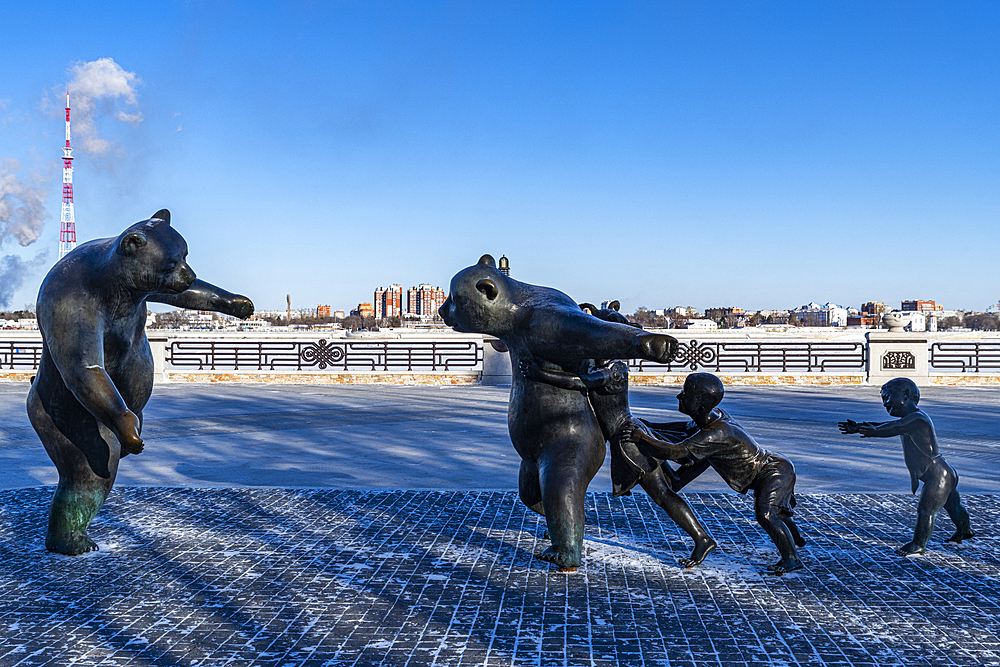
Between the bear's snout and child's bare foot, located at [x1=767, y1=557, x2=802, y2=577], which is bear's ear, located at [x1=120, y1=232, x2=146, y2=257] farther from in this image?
child's bare foot, located at [x1=767, y1=557, x2=802, y2=577]

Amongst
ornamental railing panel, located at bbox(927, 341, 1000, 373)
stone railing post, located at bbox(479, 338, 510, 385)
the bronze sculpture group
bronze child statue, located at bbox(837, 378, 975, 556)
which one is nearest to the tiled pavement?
bronze child statue, located at bbox(837, 378, 975, 556)

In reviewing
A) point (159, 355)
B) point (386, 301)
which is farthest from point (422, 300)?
point (159, 355)

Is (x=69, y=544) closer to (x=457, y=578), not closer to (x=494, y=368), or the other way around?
(x=457, y=578)

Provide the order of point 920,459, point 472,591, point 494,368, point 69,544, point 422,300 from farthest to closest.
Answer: point 422,300, point 494,368, point 920,459, point 69,544, point 472,591

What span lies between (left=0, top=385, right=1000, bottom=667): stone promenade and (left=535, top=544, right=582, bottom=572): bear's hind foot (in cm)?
8

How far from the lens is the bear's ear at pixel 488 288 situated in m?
4.48

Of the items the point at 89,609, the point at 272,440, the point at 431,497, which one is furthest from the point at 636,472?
the point at 272,440

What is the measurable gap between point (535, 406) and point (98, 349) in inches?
98.8

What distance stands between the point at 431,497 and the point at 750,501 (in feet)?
8.51

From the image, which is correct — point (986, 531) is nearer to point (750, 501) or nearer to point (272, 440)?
point (750, 501)

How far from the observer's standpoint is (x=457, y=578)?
4.38 m

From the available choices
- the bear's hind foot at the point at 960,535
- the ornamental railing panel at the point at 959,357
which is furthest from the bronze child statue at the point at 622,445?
the ornamental railing panel at the point at 959,357

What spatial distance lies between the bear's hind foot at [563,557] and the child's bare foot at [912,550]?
2.05 metres

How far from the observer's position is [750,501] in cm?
634
